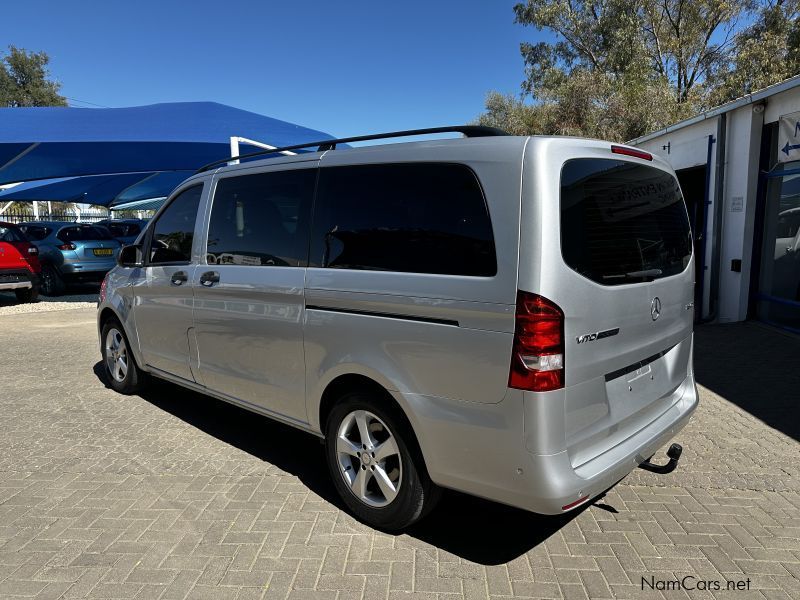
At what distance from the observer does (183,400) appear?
5.43 metres

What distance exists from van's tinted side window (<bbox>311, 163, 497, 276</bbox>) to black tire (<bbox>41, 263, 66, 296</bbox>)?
1255cm

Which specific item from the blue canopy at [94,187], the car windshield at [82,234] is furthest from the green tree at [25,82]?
the car windshield at [82,234]

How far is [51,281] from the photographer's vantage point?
1348 centimetres

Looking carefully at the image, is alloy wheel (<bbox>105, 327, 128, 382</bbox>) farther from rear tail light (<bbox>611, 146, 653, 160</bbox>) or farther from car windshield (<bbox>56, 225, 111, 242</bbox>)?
car windshield (<bbox>56, 225, 111, 242</bbox>)

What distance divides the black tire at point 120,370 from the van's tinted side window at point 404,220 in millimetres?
3007

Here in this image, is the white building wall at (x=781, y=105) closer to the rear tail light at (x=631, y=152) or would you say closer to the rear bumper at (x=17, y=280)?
the rear tail light at (x=631, y=152)

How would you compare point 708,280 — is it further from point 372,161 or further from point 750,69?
point 750,69

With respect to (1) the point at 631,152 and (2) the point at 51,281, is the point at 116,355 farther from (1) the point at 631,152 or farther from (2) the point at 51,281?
(2) the point at 51,281

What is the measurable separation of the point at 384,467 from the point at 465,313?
40.4 inches

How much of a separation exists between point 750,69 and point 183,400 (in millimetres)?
24506

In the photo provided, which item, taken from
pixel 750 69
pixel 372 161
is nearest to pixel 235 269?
pixel 372 161

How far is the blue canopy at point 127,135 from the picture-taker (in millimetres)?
10117

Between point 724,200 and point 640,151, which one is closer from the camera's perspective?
point 640,151

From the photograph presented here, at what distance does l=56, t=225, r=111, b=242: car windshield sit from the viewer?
1316 cm
